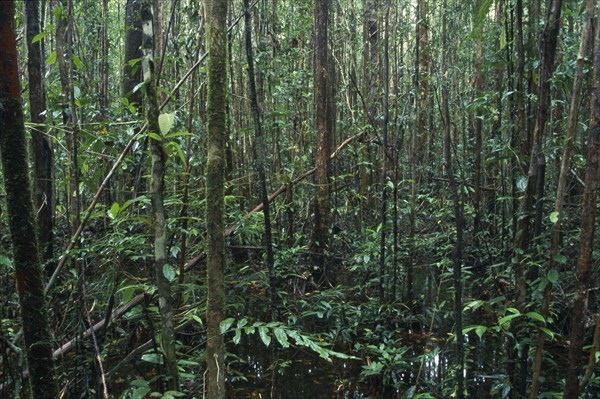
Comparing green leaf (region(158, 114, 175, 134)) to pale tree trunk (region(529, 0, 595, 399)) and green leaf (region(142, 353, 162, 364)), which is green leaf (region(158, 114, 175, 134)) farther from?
pale tree trunk (region(529, 0, 595, 399))

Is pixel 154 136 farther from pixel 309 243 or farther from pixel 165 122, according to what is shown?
pixel 309 243

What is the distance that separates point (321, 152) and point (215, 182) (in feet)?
12.9

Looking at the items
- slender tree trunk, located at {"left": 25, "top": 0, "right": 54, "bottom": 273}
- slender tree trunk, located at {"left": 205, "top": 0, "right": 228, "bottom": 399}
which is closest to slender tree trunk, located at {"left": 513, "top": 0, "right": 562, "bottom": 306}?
slender tree trunk, located at {"left": 205, "top": 0, "right": 228, "bottom": 399}

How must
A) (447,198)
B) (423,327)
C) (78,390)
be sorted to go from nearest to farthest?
(78,390), (423,327), (447,198)

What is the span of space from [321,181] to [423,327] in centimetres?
214

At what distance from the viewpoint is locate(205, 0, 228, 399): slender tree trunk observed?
219 cm

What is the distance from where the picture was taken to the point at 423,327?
4930 millimetres

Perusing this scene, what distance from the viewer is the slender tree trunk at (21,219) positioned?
5.08ft

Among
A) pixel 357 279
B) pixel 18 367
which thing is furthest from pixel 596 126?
pixel 357 279

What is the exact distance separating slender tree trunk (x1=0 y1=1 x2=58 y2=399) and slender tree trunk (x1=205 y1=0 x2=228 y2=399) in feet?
2.28

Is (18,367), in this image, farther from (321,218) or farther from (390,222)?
(390,222)

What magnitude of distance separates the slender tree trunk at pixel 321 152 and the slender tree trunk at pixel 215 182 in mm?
3675

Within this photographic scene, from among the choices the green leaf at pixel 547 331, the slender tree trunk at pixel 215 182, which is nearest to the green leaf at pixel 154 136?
the slender tree trunk at pixel 215 182

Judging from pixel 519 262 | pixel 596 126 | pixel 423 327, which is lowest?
pixel 423 327
